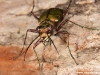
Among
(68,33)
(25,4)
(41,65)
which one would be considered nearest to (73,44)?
(68,33)

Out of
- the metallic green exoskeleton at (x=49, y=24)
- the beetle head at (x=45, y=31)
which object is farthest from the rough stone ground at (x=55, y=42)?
the beetle head at (x=45, y=31)

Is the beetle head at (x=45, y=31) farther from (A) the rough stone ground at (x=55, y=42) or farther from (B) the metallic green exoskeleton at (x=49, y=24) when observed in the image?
(A) the rough stone ground at (x=55, y=42)

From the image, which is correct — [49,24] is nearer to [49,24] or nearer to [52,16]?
[49,24]

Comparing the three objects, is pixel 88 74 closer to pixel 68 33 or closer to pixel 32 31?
pixel 68 33

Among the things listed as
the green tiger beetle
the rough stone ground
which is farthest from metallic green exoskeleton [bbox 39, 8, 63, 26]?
the rough stone ground

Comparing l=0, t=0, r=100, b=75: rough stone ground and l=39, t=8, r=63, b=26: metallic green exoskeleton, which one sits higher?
l=39, t=8, r=63, b=26: metallic green exoskeleton

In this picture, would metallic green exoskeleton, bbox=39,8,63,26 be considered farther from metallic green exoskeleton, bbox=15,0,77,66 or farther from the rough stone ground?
the rough stone ground

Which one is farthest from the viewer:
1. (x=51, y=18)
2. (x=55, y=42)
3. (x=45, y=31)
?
(x=51, y=18)

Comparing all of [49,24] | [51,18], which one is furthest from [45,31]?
[51,18]
